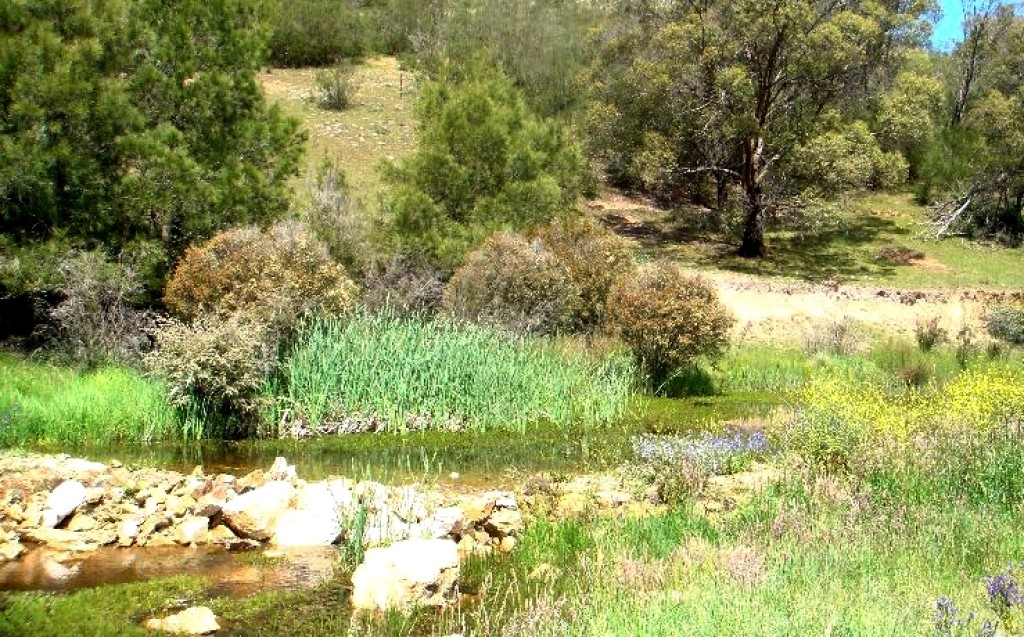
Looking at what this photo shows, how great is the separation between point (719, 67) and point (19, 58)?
82.7 ft

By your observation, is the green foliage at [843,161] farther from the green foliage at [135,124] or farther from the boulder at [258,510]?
the boulder at [258,510]

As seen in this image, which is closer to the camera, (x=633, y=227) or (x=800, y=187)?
(x=800, y=187)

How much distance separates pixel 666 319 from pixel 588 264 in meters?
4.25

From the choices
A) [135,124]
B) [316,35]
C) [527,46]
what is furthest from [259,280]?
[316,35]

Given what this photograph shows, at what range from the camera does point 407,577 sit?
27.3ft

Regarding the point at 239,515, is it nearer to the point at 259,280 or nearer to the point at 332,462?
the point at 332,462

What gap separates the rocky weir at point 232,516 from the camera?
392 inches

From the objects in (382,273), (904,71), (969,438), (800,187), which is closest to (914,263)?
(800,187)

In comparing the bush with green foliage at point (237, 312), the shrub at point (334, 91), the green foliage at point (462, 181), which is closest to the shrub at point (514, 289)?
the bush with green foliage at point (237, 312)

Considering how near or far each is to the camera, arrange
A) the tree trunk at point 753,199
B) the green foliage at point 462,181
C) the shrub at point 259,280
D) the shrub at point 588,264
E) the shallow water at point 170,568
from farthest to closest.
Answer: the tree trunk at point 753,199 < the green foliage at point 462,181 < the shrub at point 588,264 < the shrub at point 259,280 < the shallow water at point 170,568

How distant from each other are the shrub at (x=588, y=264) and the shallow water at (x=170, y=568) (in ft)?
46.4

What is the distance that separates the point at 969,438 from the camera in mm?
10766

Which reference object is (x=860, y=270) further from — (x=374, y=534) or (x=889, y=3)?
(x=374, y=534)

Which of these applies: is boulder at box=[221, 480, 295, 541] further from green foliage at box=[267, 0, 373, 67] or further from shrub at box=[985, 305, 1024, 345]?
green foliage at box=[267, 0, 373, 67]
